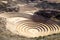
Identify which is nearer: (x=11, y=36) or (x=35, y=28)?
(x=11, y=36)

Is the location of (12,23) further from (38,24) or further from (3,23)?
(38,24)

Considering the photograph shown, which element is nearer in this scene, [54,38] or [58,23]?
[54,38]

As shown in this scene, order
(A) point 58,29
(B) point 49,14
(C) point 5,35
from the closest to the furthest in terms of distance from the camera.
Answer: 1. (C) point 5,35
2. (A) point 58,29
3. (B) point 49,14

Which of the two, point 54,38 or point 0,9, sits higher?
point 0,9

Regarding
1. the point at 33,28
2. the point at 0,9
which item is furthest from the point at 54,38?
the point at 0,9

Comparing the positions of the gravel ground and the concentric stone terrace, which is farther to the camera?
the concentric stone terrace

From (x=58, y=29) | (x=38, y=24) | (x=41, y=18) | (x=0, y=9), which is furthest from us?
(x=0, y=9)

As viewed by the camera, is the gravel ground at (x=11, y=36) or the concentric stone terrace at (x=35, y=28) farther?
the concentric stone terrace at (x=35, y=28)
